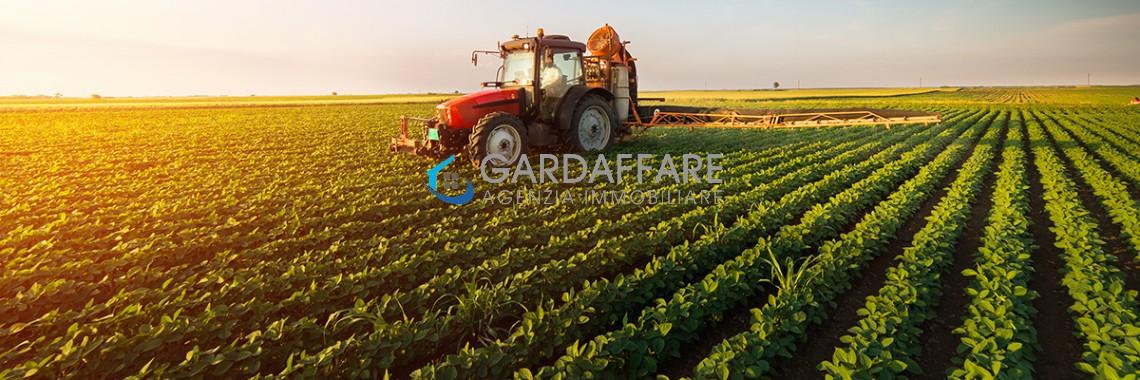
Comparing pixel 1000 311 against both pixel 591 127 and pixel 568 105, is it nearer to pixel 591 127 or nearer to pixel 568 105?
pixel 568 105

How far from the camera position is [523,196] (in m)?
6.85

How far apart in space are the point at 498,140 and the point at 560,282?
475 cm

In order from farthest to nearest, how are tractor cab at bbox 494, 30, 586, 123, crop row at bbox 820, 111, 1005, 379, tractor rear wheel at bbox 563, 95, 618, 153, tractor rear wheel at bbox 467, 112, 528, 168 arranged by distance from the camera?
1. tractor rear wheel at bbox 563, 95, 618, 153
2. tractor cab at bbox 494, 30, 586, 123
3. tractor rear wheel at bbox 467, 112, 528, 168
4. crop row at bbox 820, 111, 1005, 379

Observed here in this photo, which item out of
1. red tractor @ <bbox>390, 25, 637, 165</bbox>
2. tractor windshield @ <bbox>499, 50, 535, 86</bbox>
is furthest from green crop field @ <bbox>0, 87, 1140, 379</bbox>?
→ tractor windshield @ <bbox>499, 50, 535, 86</bbox>

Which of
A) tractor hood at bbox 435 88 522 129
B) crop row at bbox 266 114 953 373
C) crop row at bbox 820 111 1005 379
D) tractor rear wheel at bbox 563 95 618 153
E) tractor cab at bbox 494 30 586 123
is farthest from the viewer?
tractor rear wheel at bbox 563 95 618 153

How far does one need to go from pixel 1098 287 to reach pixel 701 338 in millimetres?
2920

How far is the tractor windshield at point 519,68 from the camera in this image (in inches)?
346

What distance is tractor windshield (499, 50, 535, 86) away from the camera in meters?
8.78

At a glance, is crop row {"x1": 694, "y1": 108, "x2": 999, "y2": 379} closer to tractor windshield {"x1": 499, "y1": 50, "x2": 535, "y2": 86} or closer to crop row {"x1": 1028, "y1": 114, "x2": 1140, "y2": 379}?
crop row {"x1": 1028, "y1": 114, "x2": 1140, "y2": 379}

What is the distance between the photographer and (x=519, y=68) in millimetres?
8938

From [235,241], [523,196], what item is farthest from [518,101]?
[235,241]

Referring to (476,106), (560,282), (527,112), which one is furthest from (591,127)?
(560,282)

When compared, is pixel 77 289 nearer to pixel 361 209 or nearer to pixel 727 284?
pixel 361 209

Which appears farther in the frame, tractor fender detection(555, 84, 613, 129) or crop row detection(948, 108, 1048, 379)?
tractor fender detection(555, 84, 613, 129)
